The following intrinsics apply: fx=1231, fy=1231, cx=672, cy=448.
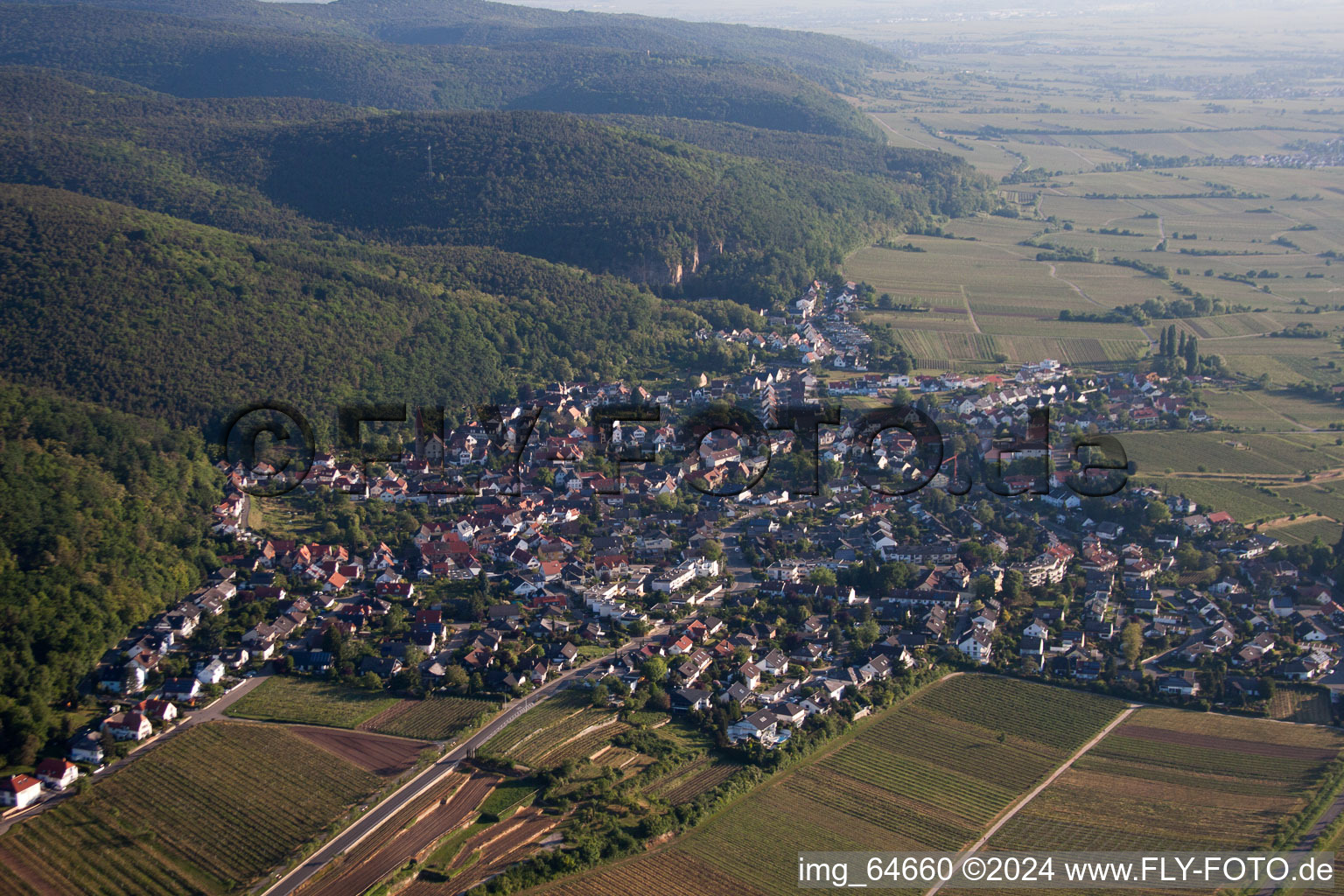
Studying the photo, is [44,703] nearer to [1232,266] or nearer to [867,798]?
[867,798]

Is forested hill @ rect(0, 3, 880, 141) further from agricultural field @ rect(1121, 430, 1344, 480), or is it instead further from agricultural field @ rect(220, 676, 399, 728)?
agricultural field @ rect(220, 676, 399, 728)

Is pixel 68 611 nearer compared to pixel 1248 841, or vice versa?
pixel 1248 841

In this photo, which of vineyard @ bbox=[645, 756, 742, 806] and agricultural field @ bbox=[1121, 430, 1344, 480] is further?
agricultural field @ bbox=[1121, 430, 1344, 480]

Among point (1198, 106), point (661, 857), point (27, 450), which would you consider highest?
point (1198, 106)

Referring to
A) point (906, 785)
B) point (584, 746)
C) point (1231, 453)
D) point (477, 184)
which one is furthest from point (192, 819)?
point (477, 184)

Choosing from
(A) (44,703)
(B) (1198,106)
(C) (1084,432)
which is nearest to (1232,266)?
(C) (1084,432)

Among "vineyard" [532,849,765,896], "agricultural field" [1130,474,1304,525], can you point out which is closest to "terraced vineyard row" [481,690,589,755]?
"vineyard" [532,849,765,896]

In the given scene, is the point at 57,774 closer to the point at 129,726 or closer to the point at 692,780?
the point at 129,726
